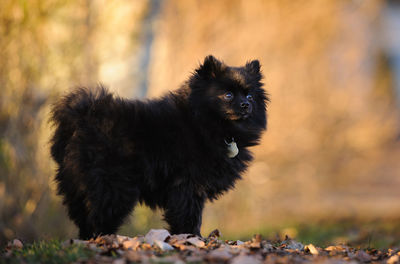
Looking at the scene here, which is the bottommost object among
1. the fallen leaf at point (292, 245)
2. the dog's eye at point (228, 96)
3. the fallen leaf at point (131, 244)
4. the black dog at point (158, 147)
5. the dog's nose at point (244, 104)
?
the fallen leaf at point (131, 244)

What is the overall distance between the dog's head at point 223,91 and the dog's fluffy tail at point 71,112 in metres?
0.97

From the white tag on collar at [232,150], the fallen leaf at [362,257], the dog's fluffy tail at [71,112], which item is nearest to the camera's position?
the fallen leaf at [362,257]

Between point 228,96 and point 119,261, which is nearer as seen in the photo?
point 119,261

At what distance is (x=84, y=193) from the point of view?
4711mm

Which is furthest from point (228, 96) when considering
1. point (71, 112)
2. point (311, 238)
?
point (311, 238)

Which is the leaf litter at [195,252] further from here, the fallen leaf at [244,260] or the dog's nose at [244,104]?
the dog's nose at [244,104]

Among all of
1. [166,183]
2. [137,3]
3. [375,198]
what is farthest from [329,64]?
[166,183]

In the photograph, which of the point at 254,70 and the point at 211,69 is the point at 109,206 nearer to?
the point at 211,69

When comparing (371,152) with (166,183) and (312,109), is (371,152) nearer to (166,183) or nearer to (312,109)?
(312,109)

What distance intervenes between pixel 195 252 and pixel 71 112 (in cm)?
180

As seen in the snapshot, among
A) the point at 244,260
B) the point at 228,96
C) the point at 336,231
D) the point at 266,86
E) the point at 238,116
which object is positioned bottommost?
the point at 244,260

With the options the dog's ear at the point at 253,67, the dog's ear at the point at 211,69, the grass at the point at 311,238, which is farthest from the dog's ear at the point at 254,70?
the grass at the point at 311,238

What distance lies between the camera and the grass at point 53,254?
12.5 ft

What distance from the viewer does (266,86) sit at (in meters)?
13.2
